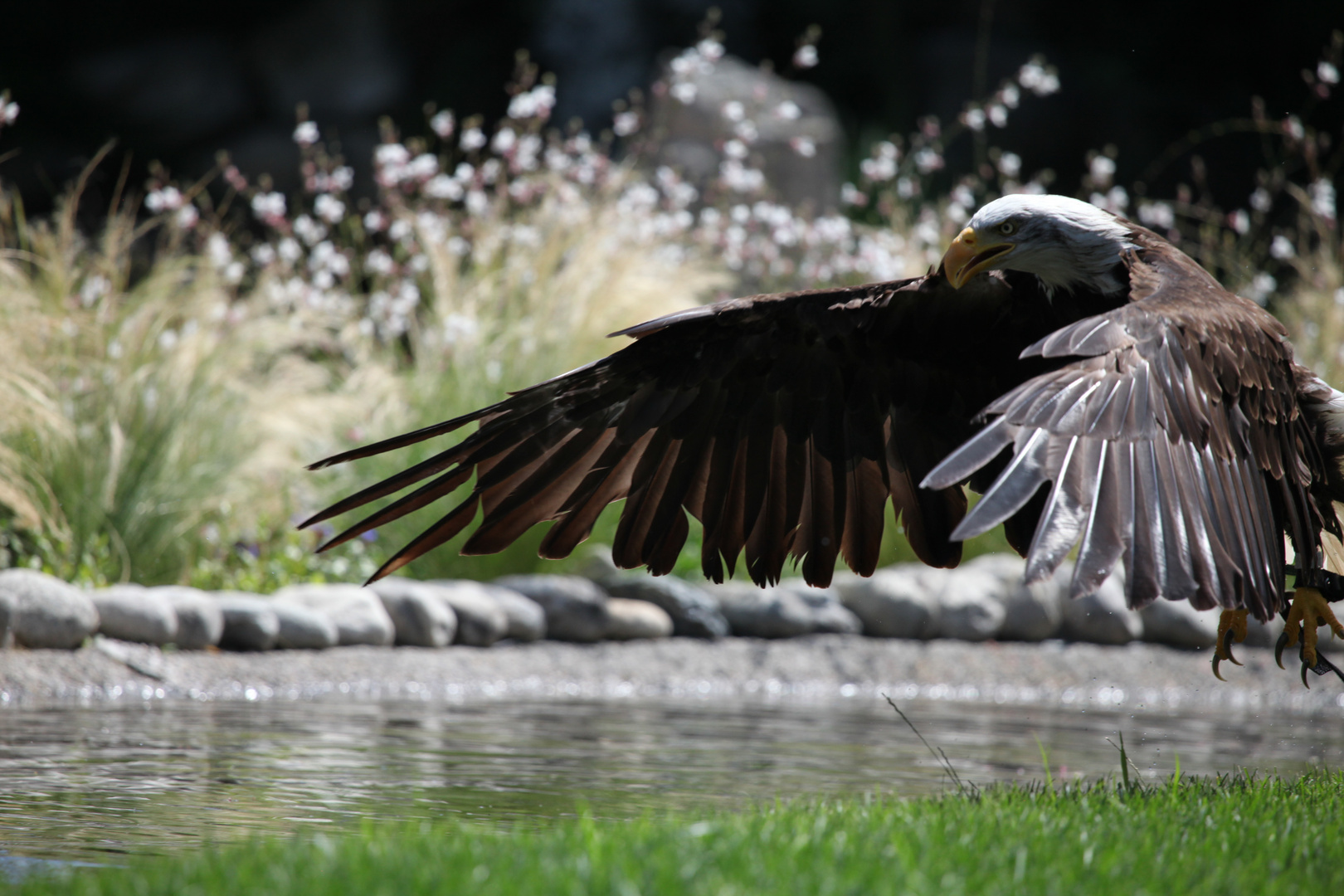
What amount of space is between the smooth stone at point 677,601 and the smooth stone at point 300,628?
1.44 meters

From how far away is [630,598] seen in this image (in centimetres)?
659

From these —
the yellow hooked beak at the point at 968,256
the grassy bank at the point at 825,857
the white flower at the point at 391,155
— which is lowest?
the grassy bank at the point at 825,857

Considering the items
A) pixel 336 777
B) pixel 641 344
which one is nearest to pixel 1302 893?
pixel 641 344

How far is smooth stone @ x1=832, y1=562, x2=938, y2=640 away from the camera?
671cm

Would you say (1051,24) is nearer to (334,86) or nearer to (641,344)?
(334,86)

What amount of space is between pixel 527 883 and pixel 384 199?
745 centimetres

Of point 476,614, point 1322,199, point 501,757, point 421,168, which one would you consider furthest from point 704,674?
point 1322,199

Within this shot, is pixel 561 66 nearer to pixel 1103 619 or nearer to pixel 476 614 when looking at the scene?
pixel 1103 619

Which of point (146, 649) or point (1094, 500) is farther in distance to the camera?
point (146, 649)

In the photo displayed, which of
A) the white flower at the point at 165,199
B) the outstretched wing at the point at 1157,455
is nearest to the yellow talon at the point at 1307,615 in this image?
the outstretched wing at the point at 1157,455

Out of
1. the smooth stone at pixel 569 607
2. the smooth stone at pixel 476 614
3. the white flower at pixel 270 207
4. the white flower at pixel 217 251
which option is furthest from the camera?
the white flower at pixel 270 207

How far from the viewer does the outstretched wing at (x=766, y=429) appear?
12.1 ft

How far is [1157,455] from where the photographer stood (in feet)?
8.03

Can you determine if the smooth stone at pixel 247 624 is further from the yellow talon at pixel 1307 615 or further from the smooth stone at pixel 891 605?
the yellow talon at pixel 1307 615
